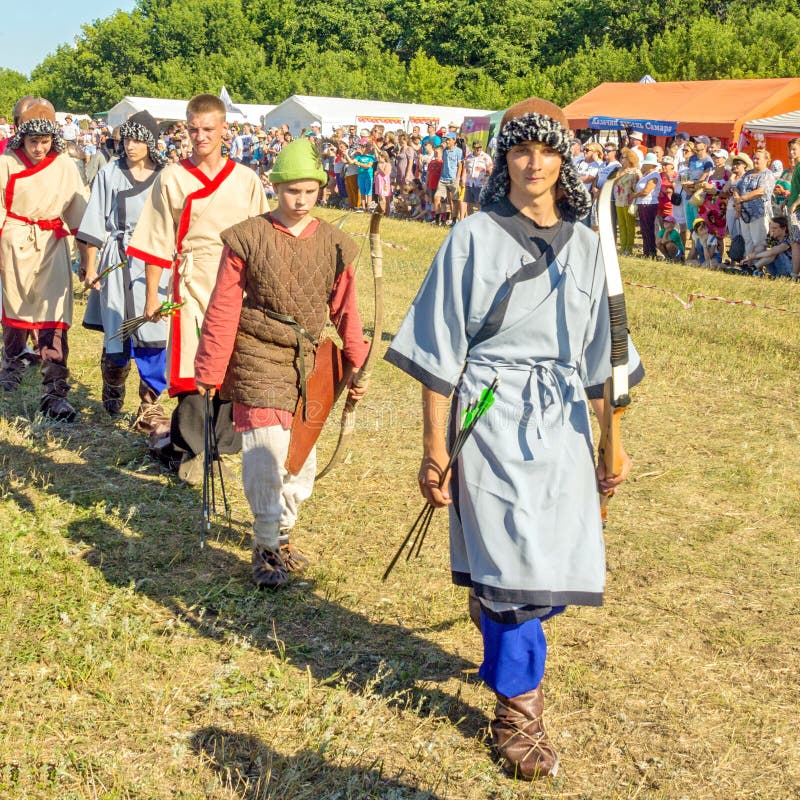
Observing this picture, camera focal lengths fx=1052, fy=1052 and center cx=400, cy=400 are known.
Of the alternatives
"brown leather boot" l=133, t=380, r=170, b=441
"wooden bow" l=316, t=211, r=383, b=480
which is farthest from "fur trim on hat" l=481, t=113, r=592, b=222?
"brown leather boot" l=133, t=380, r=170, b=441

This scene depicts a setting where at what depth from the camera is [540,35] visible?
6731 centimetres

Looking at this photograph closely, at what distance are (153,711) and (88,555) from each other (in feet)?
5.06

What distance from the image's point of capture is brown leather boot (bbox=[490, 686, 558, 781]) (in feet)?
11.3

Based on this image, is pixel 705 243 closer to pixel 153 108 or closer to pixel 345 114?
pixel 345 114

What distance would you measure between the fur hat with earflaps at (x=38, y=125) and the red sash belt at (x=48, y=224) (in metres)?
0.47

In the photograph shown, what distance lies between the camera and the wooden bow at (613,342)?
10.2 ft

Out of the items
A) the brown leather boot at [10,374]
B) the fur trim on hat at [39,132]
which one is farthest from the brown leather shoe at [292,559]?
the brown leather boot at [10,374]

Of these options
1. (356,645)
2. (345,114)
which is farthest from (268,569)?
(345,114)

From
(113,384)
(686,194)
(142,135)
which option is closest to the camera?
(142,135)

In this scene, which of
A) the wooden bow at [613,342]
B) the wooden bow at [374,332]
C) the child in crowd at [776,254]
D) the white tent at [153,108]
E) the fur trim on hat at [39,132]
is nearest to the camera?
the wooden bow at [613,342]

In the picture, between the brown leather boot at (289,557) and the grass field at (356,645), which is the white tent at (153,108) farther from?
the brown leather boot at (289,557)

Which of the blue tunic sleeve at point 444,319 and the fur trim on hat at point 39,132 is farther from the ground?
the fur trim on hat at point 39,132

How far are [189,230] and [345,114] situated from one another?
3376 centimetres

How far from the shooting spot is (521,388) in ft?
11.1
